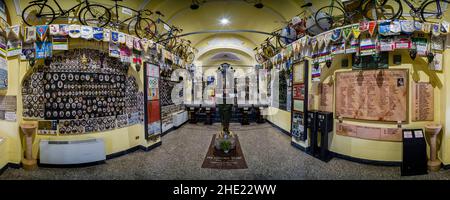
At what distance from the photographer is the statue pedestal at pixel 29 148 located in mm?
2645

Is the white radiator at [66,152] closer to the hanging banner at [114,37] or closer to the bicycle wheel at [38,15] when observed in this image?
the hanging banner at [114,37]

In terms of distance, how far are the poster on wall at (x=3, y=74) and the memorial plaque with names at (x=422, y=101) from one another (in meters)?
6.59

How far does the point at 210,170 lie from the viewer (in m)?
2.60

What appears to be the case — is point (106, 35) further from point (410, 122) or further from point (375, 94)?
point (410, 122)

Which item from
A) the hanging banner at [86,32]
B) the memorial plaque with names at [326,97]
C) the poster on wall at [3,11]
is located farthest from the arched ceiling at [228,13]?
the poster on wall at [3,11]

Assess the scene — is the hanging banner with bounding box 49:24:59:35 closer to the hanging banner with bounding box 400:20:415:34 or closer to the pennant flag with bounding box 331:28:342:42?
the pennant flag with bounding box 331:28:342:42

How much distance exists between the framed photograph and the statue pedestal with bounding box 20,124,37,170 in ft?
16.4

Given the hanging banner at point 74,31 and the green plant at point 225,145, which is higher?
the hanging banner at point 74,31

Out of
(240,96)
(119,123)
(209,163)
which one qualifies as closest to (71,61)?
(119,123)

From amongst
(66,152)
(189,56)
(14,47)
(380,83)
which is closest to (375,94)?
(380,83)

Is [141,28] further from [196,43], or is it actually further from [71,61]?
[196,43]

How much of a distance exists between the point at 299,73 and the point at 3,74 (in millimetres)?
5313

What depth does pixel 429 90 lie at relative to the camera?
2.70 meters

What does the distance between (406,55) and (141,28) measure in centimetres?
485
